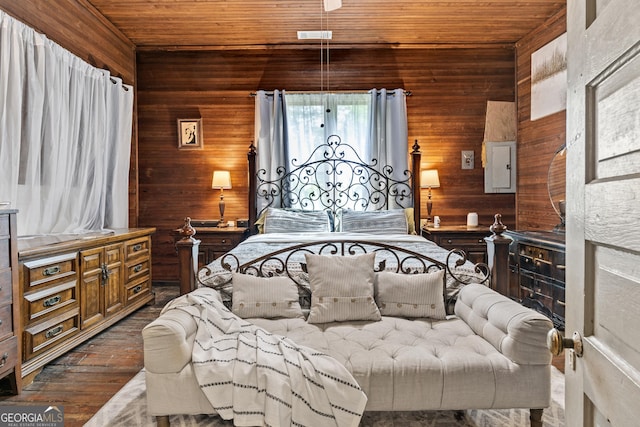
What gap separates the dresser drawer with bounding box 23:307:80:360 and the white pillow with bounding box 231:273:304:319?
3.87ft

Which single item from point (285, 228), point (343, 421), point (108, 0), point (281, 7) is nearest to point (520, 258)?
point (285, 228)

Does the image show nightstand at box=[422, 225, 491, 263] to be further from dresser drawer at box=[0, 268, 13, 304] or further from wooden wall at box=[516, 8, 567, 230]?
dresser drawer at box=[0, 268, 13, 304]

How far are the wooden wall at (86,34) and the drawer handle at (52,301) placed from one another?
80.4 inches

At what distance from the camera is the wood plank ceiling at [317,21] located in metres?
3.99

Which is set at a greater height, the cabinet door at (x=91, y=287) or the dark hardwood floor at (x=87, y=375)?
the cabinet door at (x=91, y=287)

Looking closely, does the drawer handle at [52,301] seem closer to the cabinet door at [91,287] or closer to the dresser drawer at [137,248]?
the cabinet door at [91,287]

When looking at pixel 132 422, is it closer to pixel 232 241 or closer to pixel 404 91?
pixel 232 241

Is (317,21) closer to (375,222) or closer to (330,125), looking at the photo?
(330,125)

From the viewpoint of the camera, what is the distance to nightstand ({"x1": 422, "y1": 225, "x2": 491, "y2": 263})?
15.1 ft

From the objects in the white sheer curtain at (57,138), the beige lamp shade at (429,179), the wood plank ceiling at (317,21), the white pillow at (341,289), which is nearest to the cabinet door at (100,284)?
the white sheer curtain at (57,138)

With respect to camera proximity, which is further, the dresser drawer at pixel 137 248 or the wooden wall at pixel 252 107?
the wooden wall at pixel 252 107

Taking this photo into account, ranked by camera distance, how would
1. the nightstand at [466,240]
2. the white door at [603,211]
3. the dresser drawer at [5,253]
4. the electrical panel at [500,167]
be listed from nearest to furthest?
the white door at [603,211] < the dresser drawer at [5,253] < the nightstand at [466,240] < the electrical panel at [500,167]

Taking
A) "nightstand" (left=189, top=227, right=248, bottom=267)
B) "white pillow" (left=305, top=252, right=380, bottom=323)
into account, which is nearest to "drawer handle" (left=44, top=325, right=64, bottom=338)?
"white pillow" (left=305, top=252, right=380, bottom=323)

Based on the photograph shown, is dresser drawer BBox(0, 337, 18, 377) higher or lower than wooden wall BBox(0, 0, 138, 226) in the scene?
lower
